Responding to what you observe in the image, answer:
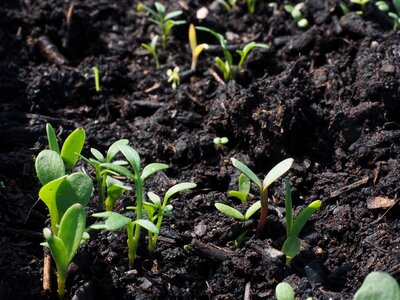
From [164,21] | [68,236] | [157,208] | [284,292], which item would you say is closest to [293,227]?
[284,292]

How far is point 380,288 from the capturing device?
4.71 feet

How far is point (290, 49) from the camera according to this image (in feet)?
9.45

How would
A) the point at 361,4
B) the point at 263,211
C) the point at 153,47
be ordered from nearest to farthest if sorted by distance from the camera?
the point at 263,211 < the point at 153,47 < the point at 361,4

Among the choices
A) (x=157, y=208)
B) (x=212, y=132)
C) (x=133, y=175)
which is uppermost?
(x=133, y=175)

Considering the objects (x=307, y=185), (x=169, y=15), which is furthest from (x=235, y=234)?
(x=169, y=15)

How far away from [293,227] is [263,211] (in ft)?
0.37

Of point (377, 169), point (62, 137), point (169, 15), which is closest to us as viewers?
point (377, 169)

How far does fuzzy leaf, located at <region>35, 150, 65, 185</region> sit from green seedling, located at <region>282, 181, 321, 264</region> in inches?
27.3

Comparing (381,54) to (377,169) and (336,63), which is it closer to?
(336,63)

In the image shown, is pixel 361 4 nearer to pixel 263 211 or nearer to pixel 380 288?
pixel 263 211

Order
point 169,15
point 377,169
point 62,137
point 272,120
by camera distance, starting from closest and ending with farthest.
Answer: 1. point 377,169
2. point 272,120
3. point 62,137
4. point 169,15

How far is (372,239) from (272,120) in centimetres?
62

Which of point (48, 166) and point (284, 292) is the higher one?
point (48, 166)

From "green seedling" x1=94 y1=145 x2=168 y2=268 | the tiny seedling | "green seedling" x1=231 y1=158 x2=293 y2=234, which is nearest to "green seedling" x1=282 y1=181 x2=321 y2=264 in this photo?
"green seedling" x1=231 y1=158 x2=293 y2=234
